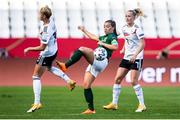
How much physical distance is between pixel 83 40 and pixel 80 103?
37.6ft

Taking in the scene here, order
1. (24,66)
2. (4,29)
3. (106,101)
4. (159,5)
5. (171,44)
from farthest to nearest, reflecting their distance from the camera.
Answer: (159,5), (4,29), (171,44), (24,66), (106,101)

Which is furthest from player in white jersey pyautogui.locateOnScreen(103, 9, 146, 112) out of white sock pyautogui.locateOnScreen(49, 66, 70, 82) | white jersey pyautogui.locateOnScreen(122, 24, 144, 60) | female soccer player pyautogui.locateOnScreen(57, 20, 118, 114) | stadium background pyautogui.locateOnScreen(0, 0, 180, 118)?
white sock pyautogui.locateOnScreen(49, 66, 70, 82)

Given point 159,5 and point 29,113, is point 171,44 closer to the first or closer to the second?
point 159,5

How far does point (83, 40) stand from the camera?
3331 cm

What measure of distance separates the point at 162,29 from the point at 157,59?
9278 millimetres

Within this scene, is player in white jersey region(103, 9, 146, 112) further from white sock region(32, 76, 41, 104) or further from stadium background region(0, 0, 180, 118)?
white sock region(32, 76, 41, 104)

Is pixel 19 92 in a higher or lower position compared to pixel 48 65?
lower

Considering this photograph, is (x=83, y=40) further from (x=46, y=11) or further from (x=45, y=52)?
(x=46, y=11)

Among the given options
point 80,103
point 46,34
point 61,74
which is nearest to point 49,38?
point 46,34

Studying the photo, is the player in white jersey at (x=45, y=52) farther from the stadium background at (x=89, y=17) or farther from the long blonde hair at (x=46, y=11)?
the stadium background at (x=89, y=17)

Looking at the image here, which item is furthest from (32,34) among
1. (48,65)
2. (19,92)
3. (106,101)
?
(48,65)

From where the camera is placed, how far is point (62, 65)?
18000 millimetres

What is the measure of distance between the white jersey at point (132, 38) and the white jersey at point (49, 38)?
5.81ft

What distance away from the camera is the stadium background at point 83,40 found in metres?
31.4
